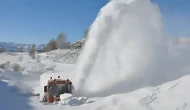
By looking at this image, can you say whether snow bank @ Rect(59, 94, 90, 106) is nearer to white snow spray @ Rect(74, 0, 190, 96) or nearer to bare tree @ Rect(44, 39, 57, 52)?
white snow spray @ Rect(74, 0, 190, 96)

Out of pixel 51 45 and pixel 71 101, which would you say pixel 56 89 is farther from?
pixel 51 45

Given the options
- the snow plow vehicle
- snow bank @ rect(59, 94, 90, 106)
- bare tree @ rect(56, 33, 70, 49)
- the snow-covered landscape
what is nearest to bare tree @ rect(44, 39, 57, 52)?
bare tree @ rect(56, 33, 70, 49)

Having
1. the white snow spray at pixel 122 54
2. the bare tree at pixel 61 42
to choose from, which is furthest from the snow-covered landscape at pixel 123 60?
the bare tree at pixel 61 42

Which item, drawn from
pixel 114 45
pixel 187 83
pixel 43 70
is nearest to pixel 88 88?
pixel 114 45

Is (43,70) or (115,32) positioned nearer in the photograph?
(115,32)

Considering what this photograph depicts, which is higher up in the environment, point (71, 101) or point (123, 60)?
point (123, 60)

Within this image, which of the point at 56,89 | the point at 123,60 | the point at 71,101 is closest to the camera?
the point at 71,101

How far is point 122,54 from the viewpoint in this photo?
2114 centimetres

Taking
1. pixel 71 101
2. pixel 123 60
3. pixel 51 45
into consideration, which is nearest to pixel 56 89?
pixel 71 101

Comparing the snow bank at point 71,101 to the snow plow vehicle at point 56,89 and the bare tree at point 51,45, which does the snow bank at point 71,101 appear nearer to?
the snow plow vehicle at point 56,89

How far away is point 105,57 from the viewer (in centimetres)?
2131

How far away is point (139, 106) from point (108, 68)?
694 centimetres

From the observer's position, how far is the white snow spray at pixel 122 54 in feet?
64.6

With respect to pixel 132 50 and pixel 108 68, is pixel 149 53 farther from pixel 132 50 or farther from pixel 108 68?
pixel 108 68
